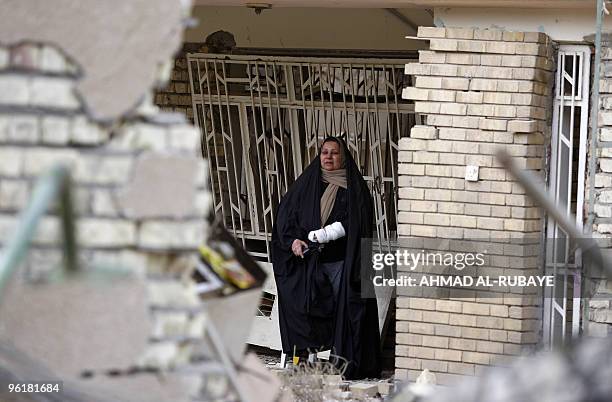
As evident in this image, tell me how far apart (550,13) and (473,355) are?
76.0 inches

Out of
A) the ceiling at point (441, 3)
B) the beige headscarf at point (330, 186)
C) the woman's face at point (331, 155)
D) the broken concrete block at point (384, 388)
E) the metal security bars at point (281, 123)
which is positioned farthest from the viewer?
the metal security bars at point (281, 123)

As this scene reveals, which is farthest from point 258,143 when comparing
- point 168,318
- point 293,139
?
point 168,318

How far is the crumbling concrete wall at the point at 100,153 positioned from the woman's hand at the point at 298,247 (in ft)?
15.9

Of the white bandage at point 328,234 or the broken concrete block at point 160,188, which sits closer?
the broken concrete block at point 160,188

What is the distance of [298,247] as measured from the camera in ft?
27.6

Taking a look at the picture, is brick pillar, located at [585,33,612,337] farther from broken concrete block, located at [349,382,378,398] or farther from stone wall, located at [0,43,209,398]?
stone wall, located at [0,43,209,398]

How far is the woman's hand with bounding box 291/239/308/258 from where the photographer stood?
8.40 meters

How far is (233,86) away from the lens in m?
9.16

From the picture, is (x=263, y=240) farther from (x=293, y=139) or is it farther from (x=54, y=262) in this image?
(x=54, y=262)

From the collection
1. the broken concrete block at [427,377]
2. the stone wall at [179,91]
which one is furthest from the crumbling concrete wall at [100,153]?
the stone wall at [179,91]

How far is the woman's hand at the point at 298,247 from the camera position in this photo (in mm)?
8398

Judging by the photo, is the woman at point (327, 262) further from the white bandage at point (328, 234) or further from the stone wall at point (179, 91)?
the stone wall at point (179, 91)

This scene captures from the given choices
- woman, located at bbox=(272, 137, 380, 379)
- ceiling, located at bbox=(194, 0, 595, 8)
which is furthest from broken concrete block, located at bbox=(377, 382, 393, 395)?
ceiling, located at bbox=(194, 0, 595, 8)

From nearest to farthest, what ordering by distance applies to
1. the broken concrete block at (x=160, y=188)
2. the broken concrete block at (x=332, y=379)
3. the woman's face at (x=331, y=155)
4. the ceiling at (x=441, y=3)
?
the broken concrete block at (x=160, y=188) < the ceiling at (x=441, y=3) < the broken concrete block at (x=332, y=379) < the woman's face at (x=331, y=155)
